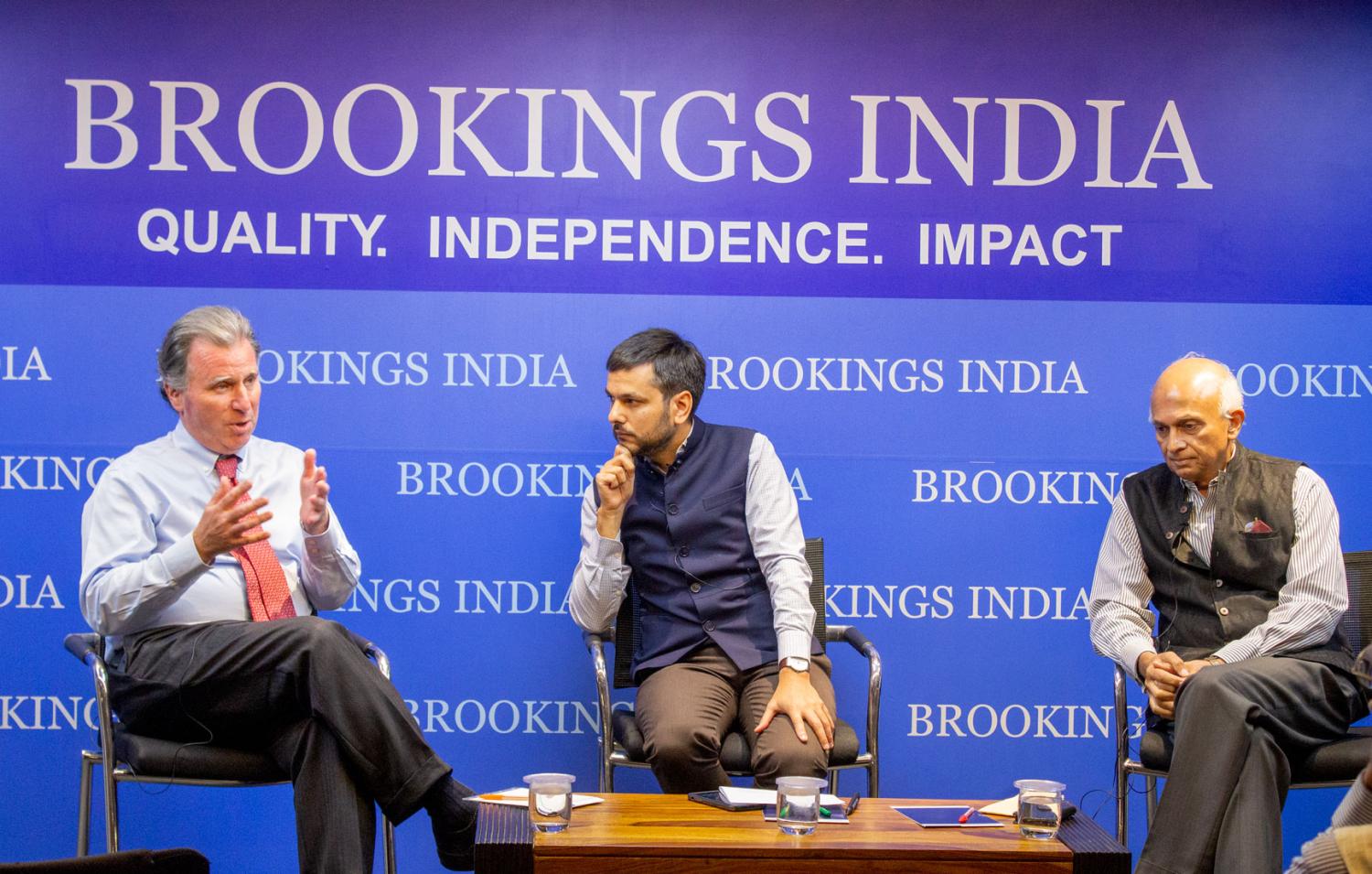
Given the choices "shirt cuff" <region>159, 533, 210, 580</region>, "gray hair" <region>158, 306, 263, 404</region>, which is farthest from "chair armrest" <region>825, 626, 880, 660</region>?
"gray hair" <region>158, 306, 263, 404</region>

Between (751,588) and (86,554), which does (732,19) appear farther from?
(86,554)

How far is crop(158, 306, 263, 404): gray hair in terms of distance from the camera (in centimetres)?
332

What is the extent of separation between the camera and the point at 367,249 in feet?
Answer: 13.2

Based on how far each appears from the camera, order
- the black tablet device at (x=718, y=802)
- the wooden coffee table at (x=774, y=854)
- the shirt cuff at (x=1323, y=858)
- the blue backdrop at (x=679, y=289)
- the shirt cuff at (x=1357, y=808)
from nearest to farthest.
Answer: the shirt cuff at (x=1323, y=858)
the shirt cuff at (x=1357, y=808)
the wooden coffee table at (x=774, y=854)
the black tablet device at (x=718, y=802)
the blue backdrop at (x=679, y=289)

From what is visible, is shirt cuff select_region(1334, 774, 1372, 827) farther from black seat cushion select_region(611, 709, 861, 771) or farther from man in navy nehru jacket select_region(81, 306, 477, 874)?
man in navy nehru jacket select_region(81, 306, 477, 874)

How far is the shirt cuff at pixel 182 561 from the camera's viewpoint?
10.0 feet

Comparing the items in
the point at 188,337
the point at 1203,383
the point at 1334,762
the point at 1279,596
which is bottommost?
the point at 1334,762

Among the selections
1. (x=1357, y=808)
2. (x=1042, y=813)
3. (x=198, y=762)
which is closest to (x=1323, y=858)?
(x=1357, y=808)

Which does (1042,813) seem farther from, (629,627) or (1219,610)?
(629,627)

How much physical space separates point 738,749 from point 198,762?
121cm

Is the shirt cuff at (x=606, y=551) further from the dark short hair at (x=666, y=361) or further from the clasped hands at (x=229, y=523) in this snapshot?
the clasped hands at (x=229, y=523)

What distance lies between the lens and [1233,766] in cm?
299

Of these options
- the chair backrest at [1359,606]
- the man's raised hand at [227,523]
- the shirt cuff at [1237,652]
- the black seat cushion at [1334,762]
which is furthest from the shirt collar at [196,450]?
the chair backrest at [1359,606]

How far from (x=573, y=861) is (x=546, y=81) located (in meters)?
2.32
